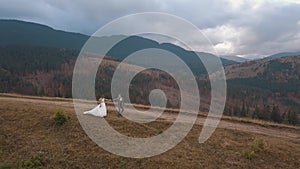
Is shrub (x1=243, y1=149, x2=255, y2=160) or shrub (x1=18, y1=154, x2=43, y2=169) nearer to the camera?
shrub (x1=18, y1=154, x2=43, y2=169)

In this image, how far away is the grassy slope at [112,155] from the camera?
60.2 feet

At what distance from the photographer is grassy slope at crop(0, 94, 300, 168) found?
18.3 m

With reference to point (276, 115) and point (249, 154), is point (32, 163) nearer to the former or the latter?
point (249, 154)

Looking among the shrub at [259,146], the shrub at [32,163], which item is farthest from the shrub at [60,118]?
the shrub at [259,146]

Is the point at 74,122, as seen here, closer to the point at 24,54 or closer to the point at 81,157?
the point at 81,157

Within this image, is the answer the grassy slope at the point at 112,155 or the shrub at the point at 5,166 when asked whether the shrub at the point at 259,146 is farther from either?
the shrub at the point at 5,166

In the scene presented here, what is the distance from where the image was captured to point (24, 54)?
197000mm

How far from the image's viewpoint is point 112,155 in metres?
18.9

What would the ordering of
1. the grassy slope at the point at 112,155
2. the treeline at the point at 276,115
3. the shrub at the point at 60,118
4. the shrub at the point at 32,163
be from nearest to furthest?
the shrub at the point at 32,163, the grassy slope at the point at 112,155, the shrub at the point at 60,118, the treeline at the point at 276,115

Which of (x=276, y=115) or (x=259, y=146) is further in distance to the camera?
(x=276, y=115)

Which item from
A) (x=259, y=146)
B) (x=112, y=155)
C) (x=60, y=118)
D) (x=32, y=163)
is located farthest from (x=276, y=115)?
(x=32, y=163)

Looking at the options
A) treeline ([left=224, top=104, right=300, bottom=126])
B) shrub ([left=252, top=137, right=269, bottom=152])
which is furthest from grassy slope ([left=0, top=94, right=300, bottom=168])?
treeline ([left=224, top=104, right=300, bottom=126])

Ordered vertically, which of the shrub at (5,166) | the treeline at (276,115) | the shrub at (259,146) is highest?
the treeline at (276,115)

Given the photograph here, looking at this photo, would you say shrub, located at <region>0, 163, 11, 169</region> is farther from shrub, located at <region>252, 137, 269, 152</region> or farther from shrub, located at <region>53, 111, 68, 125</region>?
shrub, located at <region>252, 137, 269, 152</region>
